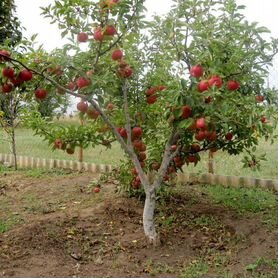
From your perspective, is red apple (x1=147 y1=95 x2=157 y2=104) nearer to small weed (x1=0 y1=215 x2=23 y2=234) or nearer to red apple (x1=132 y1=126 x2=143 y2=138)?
red apple (x1=132 y1=126 x2=143 y2=138)

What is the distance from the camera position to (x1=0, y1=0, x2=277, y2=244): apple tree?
3.04 metres

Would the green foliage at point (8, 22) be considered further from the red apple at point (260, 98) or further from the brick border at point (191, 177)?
the red apple at point (260, 98)

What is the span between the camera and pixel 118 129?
12.1ft

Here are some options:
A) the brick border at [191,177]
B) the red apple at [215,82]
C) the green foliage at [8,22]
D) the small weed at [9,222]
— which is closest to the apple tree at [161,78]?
the red apple at [215,82]

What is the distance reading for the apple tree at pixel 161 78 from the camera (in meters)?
3.04

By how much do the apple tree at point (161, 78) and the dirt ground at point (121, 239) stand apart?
29cm

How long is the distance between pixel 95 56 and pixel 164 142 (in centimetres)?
121

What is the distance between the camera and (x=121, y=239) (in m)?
3.67

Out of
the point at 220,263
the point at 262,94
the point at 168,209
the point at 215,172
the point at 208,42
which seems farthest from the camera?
the point at 215,172

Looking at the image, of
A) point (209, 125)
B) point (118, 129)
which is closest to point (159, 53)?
point (118, 129)

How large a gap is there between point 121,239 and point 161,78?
4.23 feet

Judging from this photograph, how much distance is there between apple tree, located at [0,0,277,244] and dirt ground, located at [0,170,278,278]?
0.96 feet

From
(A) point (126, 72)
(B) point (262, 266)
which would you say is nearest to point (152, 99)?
(A) point (126, 72)

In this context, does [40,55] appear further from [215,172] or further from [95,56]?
[215,172]
